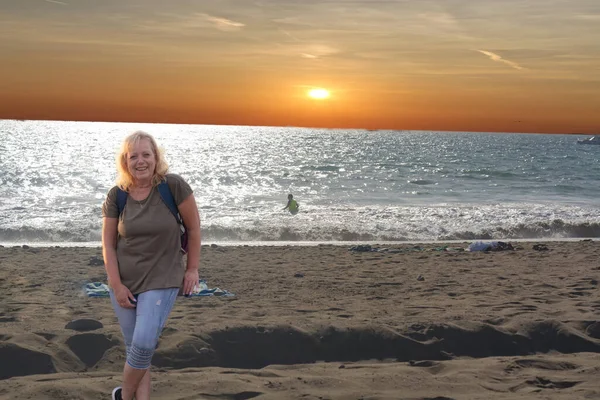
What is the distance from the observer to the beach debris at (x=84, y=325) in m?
6.80

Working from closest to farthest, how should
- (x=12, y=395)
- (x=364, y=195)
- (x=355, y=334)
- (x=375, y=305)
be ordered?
(x=12, y=395) < (x=355, y=334) < (x=375, y=305) < (x=364, y=195)

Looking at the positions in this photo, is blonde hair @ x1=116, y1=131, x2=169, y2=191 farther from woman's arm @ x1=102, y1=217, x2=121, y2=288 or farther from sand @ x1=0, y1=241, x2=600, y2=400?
sand @ x1=0, y1=241, x2=600, y2=400

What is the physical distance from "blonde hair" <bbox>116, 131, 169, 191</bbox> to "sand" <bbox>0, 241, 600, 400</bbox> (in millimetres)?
1882

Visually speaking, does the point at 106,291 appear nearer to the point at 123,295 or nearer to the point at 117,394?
the point at 117,394

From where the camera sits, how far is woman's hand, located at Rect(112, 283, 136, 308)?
384 cm

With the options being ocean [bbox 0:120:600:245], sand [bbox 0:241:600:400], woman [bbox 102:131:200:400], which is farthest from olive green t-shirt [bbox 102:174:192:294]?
ocean [bbox 0:120:600:245]

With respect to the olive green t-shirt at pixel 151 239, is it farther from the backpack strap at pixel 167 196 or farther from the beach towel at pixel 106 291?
the beach towel at pixel 106 291

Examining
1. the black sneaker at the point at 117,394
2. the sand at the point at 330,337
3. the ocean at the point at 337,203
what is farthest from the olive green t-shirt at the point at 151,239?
the ocean at the point at 337,203

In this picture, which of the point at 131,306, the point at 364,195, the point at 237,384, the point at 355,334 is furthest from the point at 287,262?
the point at 364,195

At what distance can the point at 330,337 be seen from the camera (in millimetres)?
6664

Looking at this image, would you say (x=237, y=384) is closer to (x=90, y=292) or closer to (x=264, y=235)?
(x=90, y=292)

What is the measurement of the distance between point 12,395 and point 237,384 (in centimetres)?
160

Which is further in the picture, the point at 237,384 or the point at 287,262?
the point at 287,262

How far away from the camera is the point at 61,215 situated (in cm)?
2152
